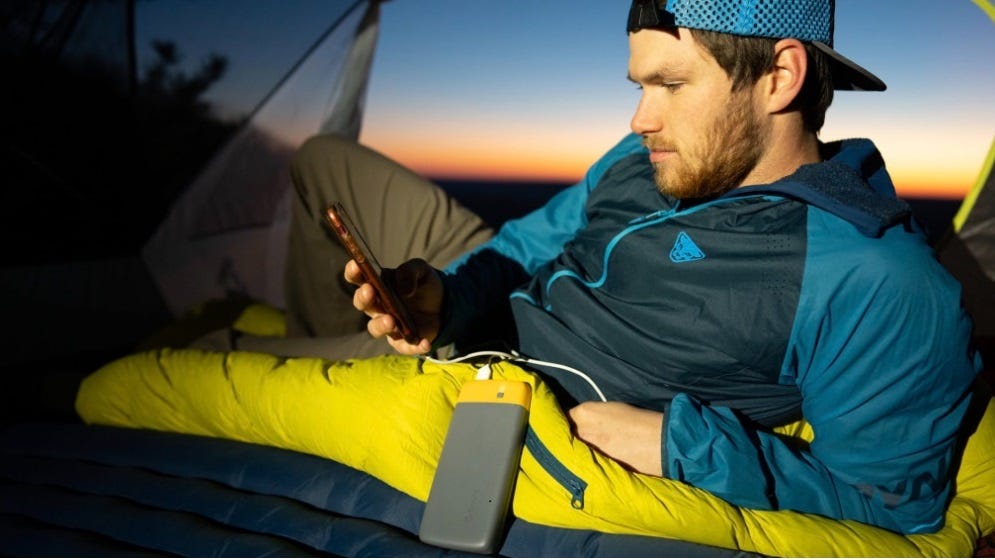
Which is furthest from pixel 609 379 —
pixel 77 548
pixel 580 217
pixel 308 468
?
pixel 77 548

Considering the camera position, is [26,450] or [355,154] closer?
[26,450]

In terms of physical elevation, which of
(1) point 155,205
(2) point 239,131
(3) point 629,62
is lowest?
A: (1) point 155,205

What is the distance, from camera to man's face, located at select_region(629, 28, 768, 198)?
3.18ft

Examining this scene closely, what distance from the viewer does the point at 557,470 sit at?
934 millimetres

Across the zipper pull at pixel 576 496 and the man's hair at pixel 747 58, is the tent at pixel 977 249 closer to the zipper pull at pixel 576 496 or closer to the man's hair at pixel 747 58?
the man's hair at pixel 747 58

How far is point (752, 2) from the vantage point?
0.94 metres

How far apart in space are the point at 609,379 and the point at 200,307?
4.08ft

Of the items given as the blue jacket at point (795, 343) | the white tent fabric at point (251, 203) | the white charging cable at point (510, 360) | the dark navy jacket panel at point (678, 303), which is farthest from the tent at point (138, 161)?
the blue jacket at point (795, 343)

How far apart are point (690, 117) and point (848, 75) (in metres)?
0.29

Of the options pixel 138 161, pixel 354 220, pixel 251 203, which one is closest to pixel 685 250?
pixel 354 220

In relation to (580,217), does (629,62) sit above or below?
above

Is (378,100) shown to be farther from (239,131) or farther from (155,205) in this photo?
(155,205)

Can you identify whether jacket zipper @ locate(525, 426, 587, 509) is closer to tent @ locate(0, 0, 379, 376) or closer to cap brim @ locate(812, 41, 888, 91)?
cap brim @ locate(812, 41, 888, 91)

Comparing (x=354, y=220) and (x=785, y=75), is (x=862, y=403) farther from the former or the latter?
(x=354, y=220)
